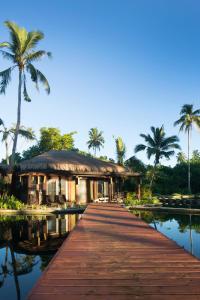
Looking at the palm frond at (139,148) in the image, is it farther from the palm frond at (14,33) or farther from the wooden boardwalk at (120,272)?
the wooden boardwalk at (120,272)

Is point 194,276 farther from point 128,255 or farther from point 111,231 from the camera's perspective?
point 111,231

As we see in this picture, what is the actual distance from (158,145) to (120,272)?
1363 inches

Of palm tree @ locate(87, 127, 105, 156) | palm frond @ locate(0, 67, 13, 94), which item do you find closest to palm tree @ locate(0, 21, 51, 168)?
palm frond @ locate(0, 67, 13, 94)

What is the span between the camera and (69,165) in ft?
91.6

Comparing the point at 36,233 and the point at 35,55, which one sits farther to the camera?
the point at 35,55

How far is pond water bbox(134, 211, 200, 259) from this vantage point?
42.8 feet

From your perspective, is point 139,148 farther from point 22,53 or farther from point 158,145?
point 22,53

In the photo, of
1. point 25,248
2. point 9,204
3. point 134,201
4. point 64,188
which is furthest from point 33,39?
point 25,248

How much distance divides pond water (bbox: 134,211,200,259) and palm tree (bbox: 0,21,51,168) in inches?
527

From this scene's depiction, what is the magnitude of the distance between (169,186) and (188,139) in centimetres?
698

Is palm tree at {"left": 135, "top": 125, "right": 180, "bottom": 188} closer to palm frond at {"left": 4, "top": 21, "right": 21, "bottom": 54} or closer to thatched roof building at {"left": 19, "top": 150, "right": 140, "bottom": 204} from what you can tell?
thatched roof building at {"left": 19, "top": 150, "right": 140, "bottom": 204}

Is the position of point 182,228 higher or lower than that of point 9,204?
lower

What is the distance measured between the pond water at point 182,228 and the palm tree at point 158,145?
14.7 m

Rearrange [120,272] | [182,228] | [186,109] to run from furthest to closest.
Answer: [186,109]
[182,228]
[120,272]
